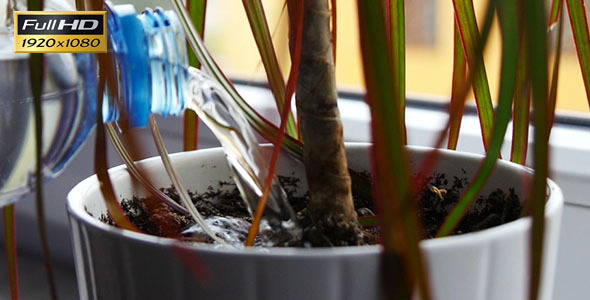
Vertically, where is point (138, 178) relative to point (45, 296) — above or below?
above

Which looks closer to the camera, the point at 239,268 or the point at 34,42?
the point at 239,268

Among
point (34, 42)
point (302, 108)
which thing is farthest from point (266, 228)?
point (34, 42)

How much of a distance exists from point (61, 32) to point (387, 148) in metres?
0.26

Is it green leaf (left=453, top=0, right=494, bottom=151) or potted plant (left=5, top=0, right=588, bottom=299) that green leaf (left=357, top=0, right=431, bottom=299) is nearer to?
potted plant (left=5, top=0, right=588, bottom=299)

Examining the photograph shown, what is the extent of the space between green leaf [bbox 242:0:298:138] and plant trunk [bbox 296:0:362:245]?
0.06 metres

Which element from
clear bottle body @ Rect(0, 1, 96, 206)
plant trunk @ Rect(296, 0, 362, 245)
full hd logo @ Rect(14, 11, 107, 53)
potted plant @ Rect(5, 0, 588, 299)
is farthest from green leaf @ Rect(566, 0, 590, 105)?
clear bottle body @ Rect(0, 1, 96, 206)

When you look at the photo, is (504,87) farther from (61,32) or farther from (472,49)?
(61,32)

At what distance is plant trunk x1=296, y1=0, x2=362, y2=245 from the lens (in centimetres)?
25

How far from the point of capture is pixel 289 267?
214 millimetres

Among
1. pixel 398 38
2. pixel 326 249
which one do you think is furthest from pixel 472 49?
pixel 326 249

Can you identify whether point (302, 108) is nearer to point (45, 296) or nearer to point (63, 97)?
point (63, 97)

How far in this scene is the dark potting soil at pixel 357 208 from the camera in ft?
1.04

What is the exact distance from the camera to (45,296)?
0.79 metres

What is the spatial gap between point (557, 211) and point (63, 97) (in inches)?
14.1
